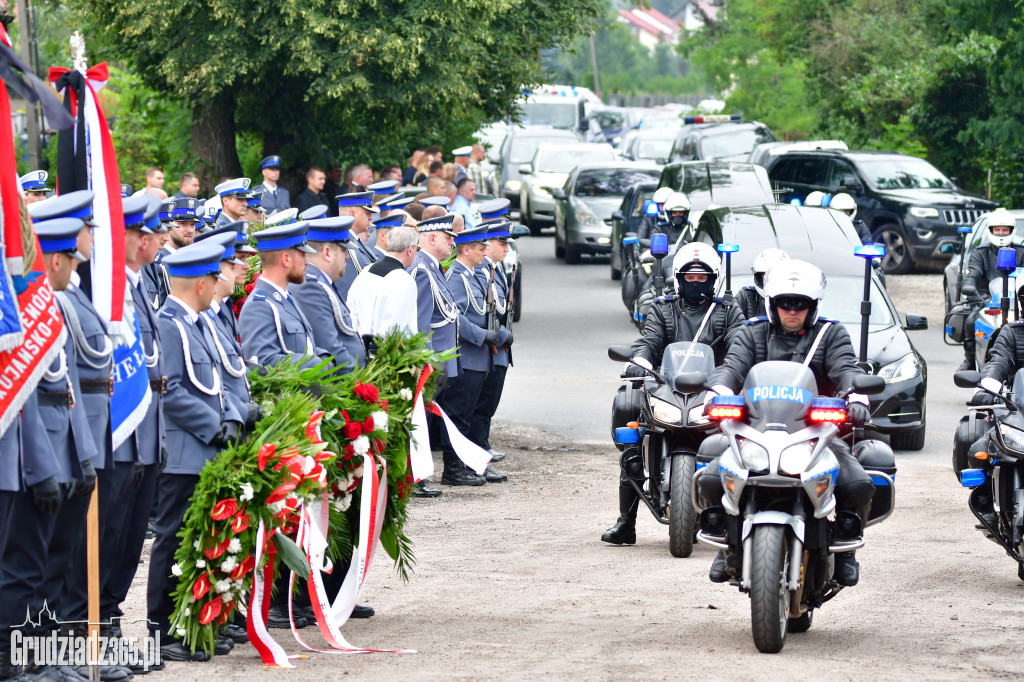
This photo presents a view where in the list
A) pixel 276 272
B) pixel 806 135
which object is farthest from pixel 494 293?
pixel 806 135

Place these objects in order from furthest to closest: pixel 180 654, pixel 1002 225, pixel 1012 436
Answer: pixel 1002 225
pixel 1012 436
pixel 180 654

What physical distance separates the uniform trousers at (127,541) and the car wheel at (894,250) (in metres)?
20.6

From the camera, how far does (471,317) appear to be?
1290 cm

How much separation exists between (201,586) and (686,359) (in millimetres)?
4000

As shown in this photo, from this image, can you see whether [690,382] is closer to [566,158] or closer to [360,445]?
[360,445]

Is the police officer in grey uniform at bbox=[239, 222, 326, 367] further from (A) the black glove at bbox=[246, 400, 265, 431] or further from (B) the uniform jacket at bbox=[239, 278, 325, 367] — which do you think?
(A) the black glove at bbox=[246, 400, 265, 431]

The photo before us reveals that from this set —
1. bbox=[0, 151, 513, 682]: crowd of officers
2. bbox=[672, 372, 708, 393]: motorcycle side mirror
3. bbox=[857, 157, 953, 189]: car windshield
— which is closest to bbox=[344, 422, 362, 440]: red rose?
bbox=[0, 151, 513, 682]: crowd of officers

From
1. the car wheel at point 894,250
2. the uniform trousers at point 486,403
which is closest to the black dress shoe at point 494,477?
the uniform trousers at point 486,403

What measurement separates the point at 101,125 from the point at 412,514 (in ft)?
15.0

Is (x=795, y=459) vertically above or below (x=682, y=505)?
above

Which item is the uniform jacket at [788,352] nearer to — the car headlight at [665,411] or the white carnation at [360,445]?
the car headlight at [665,411]

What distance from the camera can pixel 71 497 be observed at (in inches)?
261

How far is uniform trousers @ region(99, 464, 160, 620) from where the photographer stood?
728 cm

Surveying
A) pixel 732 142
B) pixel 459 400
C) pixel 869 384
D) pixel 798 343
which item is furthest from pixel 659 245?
pixel 732 142
